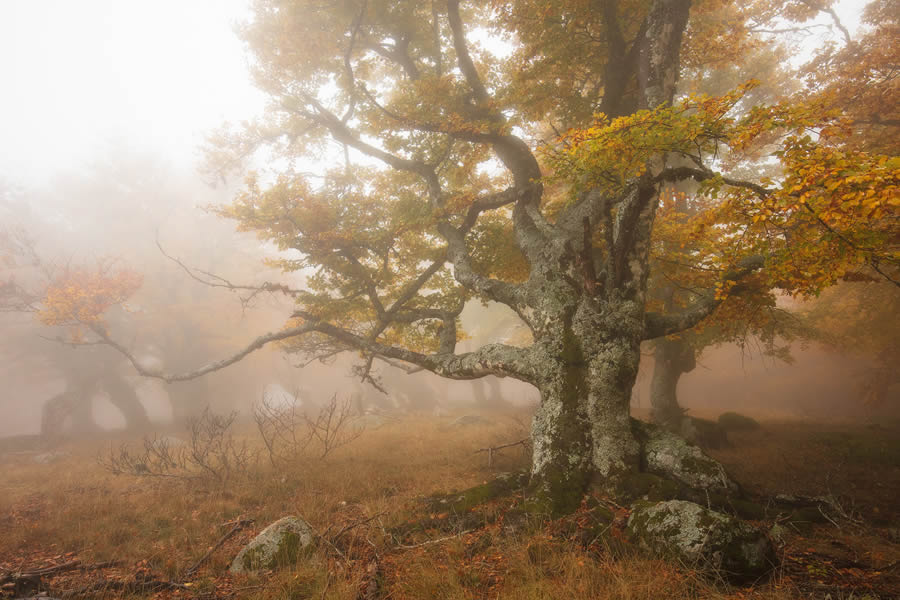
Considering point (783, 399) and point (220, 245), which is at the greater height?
point (220, 245)

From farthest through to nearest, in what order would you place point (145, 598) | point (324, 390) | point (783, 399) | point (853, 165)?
point (324, 390) → point (783, 399) → point (145, 598) → point (853, 165)

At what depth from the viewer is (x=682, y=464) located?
550 cm

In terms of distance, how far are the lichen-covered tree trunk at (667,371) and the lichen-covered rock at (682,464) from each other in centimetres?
629

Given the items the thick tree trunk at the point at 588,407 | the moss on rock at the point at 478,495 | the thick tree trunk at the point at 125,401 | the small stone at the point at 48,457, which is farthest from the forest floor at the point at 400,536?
the thick tree trunk at the point at 125,401

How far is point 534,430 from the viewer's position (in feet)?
20.6

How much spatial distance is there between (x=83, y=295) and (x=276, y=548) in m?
15.5

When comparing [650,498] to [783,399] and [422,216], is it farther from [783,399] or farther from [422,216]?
[783,399]

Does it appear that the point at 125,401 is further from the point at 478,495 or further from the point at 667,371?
the point at 667,371

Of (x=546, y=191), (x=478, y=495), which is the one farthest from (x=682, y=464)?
(x=546, y=191)

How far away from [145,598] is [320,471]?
5191 millimetres

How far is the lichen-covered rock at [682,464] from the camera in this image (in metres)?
5.30

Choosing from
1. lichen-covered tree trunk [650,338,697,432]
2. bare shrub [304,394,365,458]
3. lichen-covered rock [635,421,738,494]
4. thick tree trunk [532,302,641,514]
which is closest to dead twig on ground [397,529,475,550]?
thick tree trunk [532,302,641,514]

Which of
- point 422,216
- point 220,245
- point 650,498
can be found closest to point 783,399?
point 650,498

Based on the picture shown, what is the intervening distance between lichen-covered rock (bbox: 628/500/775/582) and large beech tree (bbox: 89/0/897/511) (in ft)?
5.01
